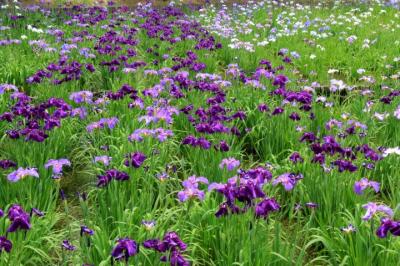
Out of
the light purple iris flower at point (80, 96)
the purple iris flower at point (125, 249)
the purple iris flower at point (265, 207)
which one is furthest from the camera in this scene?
the light purple iris flower at point (80, 96)

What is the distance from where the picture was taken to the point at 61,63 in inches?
227

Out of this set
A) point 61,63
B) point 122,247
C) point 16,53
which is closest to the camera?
point 122,247

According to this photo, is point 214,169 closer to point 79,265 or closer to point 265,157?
point 265,157

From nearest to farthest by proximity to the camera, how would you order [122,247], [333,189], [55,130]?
[122,247] < [333,189] < [55,130]

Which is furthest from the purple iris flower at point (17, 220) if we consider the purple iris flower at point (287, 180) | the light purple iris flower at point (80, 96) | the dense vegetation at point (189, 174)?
the light purple iris flower at point (80, 96)

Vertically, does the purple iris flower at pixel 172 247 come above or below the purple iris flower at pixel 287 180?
above

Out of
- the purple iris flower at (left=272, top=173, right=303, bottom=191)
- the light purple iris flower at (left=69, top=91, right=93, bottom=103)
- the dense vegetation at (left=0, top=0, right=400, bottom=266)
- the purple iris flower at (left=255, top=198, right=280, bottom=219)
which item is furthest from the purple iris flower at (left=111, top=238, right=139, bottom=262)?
the light purple iris flower at (left=69, top=91, right=93, bottom=103)

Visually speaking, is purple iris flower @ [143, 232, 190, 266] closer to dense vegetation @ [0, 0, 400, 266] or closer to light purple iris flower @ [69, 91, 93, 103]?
dense vegetation @ [0, 0, 400, 266]

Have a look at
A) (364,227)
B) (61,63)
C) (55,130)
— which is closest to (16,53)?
(61,63)

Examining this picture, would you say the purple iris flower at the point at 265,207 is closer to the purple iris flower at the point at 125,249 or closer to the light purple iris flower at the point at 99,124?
the purple iris flower at the point at 125,249

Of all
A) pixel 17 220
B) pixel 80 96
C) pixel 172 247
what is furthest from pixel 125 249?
pixel 80 96

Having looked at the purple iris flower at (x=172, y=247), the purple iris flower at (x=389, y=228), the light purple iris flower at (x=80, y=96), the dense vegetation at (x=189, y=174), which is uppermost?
the purple iris flower at (x=389, y=228)

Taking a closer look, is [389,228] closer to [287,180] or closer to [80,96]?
[287,180]

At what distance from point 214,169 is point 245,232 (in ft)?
3.71
